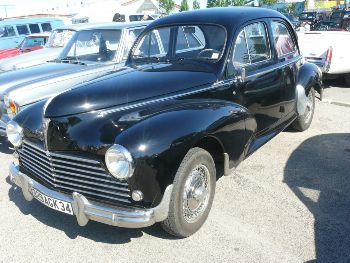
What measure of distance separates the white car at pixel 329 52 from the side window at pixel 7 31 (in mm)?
11878

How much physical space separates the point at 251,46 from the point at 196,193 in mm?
1995

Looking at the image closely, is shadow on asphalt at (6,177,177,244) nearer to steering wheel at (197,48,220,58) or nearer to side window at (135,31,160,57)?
steering wheel at (197,48,220,58)

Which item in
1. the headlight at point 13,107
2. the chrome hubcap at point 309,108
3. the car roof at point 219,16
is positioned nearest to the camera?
the car roof at point 219,16

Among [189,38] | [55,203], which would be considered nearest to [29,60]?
[189,38]

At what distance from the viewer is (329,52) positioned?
8.38 metres

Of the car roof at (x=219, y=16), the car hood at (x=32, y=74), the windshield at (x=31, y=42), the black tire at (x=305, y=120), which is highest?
the car roof at (x=219, y=16)

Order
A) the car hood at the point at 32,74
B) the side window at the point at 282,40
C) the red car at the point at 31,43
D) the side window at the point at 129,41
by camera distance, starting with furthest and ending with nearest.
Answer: the red car at the point at 31,43
the side window at the point at 129,41
the car hood at the point at 32,74
the side window at the point at 282,40

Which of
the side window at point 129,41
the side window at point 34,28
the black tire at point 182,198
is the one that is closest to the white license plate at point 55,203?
the black tire at point 182,198

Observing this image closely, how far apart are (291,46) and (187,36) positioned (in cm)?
193

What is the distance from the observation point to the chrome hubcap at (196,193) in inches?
129

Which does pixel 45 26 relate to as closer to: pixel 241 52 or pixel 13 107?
pixel 13 107

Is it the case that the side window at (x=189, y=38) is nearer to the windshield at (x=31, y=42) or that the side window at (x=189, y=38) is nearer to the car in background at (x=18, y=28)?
the windshield at (x=31, y=42)

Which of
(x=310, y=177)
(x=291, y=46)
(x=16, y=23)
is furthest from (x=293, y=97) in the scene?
(x=16, y=23)

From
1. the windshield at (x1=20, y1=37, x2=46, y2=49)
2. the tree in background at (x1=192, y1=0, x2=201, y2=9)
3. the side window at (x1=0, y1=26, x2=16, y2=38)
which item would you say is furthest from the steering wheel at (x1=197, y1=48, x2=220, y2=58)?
the tree in background at (x1=192, y1=0, x2=201, y2=9)
